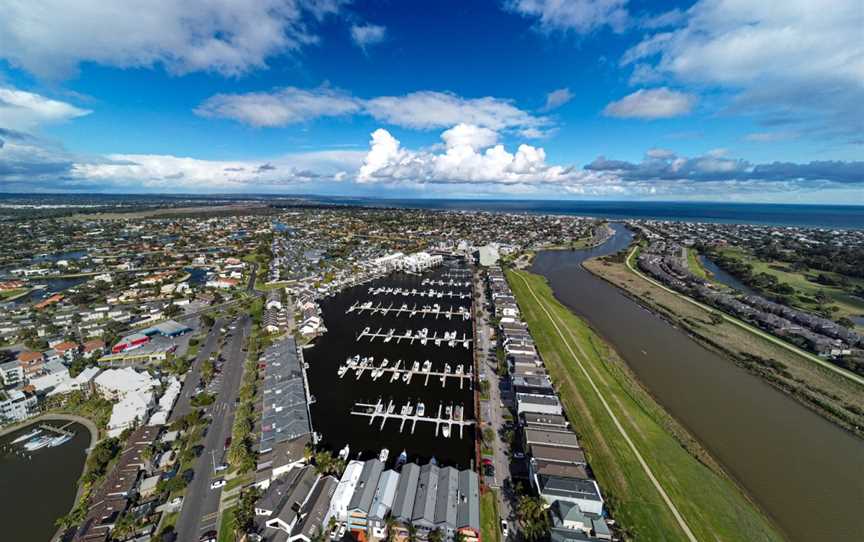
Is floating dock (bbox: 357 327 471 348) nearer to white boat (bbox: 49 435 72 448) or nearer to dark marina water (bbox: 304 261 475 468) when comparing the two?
dark marina water (bbox: 304 261 475 468)

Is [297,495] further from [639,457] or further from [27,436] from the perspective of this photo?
[27,436]

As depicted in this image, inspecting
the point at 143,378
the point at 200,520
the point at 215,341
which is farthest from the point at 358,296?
the point at 200,520

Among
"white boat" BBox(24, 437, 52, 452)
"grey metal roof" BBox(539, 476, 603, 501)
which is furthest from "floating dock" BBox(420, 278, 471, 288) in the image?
"white boat" BBox(24, 437, 52, 452)

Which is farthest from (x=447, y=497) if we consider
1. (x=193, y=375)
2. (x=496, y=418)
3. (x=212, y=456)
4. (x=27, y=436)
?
(x=27, y=436)

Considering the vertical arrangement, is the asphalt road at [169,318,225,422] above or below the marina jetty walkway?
above

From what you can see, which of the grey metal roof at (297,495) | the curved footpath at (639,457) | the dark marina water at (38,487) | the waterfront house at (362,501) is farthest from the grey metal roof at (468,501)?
the dark marina water at (38,487)
